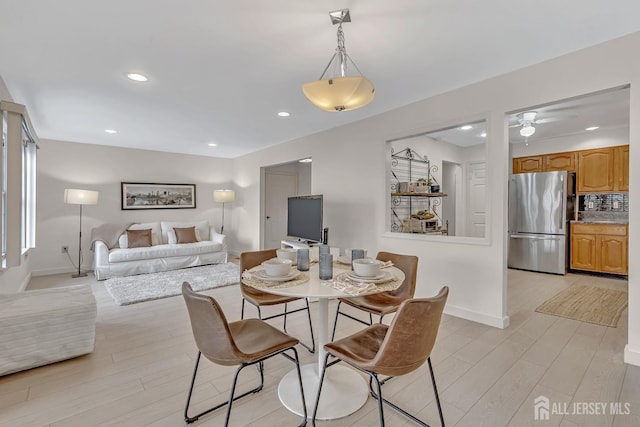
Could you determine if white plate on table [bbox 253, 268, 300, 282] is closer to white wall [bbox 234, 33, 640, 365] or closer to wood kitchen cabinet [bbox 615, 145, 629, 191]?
white wall [bbox 234, 33, 640, 365]

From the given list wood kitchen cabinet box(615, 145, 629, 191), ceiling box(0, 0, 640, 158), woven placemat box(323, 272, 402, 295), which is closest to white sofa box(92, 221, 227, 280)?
ceiling box(0, 0, 640, 158)

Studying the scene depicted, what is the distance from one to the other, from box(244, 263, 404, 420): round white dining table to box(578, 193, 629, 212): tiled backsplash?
556cm

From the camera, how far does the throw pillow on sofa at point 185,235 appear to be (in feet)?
19.4

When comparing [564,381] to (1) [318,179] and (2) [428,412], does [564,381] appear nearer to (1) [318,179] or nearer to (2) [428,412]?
(2) [428,412]

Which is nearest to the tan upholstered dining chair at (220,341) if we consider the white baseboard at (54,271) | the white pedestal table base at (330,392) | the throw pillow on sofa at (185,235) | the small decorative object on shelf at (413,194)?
the white pedestal table base at (330,392)

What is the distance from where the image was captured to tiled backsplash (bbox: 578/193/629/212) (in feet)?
16.9

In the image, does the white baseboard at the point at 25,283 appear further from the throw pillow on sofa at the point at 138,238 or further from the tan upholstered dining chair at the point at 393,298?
the tan upholstered dining chair at the point at 393,298

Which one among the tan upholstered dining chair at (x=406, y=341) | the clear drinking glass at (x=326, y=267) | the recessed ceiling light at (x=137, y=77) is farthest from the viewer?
the recessed ceiling light at (x=137, y=77)

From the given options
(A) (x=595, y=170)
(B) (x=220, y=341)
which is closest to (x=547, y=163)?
(A) (x=595, y=170)

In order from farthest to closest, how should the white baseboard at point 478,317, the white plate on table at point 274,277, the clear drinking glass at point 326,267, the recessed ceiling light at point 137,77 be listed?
1. the white baseboard at point 478,317
2. the recessed ceiling light at point 137,77
3. the clear drinking glass at point 326,267
4. the white plate on table at point 274,277

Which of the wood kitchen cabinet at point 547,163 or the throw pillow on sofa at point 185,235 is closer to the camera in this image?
the wood kitchen cabinet at point 547,163

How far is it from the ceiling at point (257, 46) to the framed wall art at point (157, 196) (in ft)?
8.15

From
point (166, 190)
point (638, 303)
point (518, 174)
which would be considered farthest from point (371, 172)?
point (166, 190)

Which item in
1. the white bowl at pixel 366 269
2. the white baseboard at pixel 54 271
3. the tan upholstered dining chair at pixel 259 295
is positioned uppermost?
the white bowl at pixel 366 269
